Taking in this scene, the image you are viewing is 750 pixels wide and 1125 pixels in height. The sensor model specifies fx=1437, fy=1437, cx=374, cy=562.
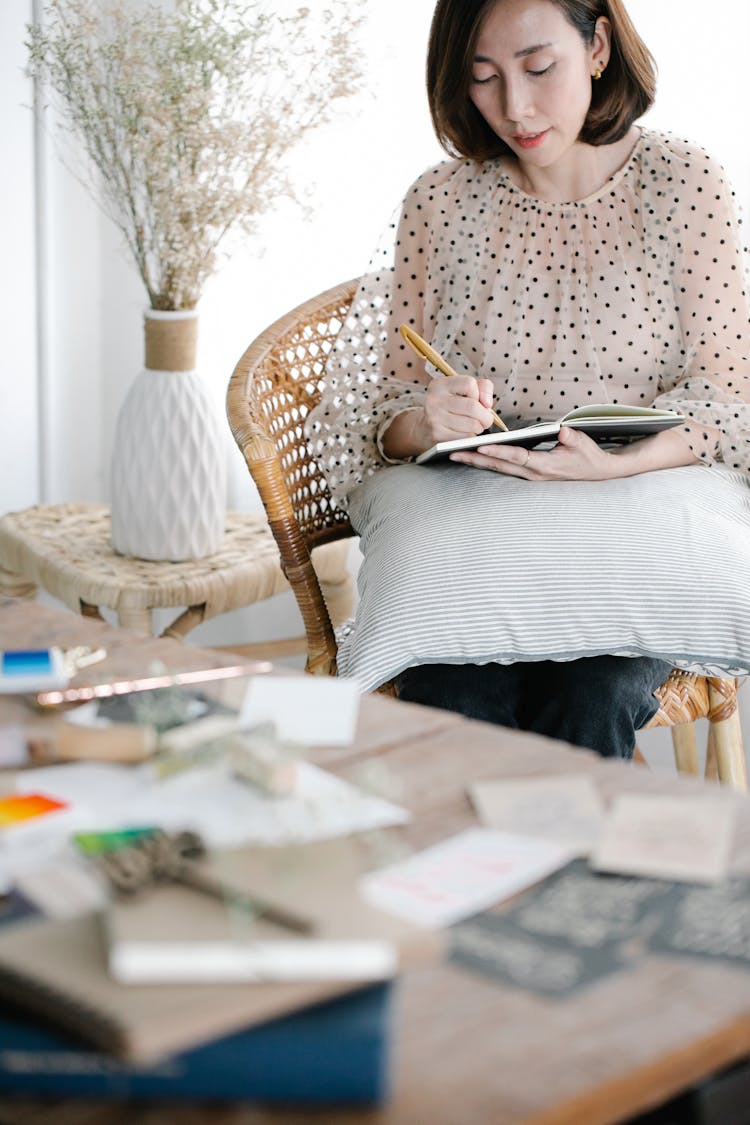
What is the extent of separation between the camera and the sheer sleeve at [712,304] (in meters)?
1.61

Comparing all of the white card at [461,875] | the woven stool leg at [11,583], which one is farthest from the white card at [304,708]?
the woven stool leg at [11,583]

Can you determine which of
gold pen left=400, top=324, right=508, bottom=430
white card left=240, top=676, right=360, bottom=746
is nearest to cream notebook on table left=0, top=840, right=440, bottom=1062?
white card left=240, top=676, right=360, bottom=746

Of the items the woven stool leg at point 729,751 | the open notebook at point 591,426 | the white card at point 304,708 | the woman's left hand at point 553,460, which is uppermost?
the open notebook at point 591,426

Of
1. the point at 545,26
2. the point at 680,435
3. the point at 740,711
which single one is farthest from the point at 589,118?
the point at 740,711

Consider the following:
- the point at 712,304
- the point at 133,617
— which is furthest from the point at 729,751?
the point at 133,617

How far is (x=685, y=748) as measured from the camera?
1.90 m

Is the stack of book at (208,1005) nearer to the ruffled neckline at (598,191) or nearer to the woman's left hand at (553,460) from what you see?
the woman's left hand at (553,460)

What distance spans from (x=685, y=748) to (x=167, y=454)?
2.62 ft

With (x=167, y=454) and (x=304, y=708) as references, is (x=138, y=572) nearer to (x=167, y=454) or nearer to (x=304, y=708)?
(x=167, y=454)

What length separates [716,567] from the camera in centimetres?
136

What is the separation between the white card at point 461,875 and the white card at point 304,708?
0.16 m

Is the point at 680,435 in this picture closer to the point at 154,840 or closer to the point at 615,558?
the point at 615,558

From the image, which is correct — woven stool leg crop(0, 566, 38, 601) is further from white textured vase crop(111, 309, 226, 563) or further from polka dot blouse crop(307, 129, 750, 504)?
polka dot blouse crop(307, 129, 750, 504)

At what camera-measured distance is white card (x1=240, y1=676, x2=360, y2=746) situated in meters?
0.95
